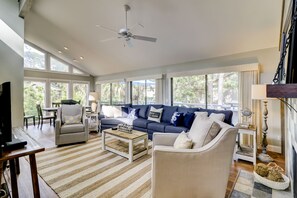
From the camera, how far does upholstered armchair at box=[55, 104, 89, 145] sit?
3.63 metres

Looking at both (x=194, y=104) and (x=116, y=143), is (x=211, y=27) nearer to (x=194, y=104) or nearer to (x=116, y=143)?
(x=194, y=104)

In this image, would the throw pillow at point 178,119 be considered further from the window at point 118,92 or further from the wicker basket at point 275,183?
the window at point 118,92

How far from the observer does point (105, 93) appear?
317 inches

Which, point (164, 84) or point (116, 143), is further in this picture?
point (164, 84)

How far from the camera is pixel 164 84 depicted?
17.8 ft

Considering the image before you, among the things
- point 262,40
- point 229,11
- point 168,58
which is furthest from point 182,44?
point 262,40

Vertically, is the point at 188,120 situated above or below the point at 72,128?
above

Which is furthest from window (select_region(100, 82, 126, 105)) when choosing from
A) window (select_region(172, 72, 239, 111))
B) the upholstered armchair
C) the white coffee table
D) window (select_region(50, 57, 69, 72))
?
the white coffee table

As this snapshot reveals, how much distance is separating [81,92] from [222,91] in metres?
6.75

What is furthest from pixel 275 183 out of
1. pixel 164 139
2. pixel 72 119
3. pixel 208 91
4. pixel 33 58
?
pixel 33 58

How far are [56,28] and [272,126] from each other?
6.46 meters

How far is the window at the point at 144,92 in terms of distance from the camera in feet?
19.5

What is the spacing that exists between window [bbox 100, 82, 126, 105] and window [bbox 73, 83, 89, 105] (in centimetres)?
92

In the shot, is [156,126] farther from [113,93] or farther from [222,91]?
[113,93]
